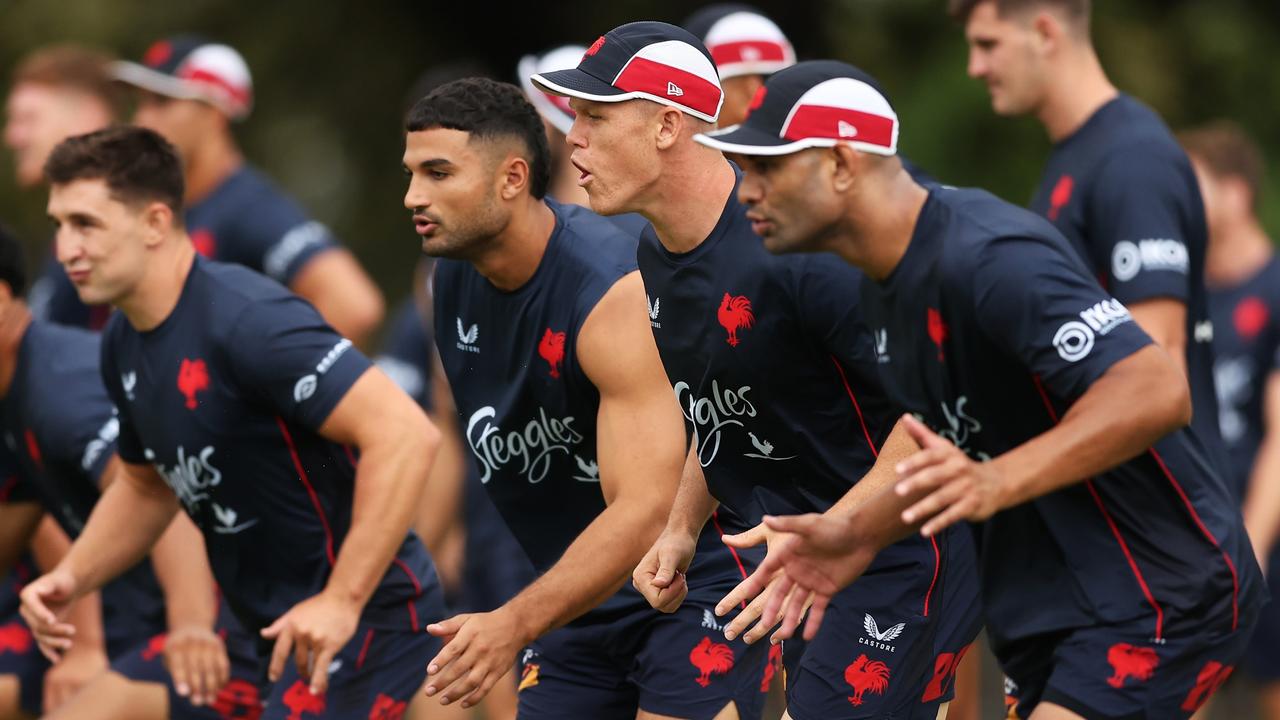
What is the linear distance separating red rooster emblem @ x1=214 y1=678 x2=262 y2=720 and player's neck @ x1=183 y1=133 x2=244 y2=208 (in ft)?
11.0

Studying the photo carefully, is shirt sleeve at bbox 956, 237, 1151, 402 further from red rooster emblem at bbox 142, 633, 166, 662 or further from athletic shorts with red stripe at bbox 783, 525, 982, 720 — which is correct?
red rooster emblem at bbox 142, 633, 166, 662

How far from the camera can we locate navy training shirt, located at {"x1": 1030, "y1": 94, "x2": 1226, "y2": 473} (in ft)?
19.6

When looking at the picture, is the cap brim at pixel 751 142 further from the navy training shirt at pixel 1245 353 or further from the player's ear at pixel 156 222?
the navy training shirt at pixel 1245 353

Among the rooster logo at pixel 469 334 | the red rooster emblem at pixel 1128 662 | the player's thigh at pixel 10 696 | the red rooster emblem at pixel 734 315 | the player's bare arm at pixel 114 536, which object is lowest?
the player's thigh at pixel 10 696

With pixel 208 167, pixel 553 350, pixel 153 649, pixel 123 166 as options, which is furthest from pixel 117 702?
pixel 208 167

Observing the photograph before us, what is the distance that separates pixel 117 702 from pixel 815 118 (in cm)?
355

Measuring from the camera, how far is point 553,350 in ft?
17.9

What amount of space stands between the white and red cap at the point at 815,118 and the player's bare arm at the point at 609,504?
114cm

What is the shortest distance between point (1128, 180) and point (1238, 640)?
1877mm

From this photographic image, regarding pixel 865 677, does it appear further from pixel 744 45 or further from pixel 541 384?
pixel 744 45

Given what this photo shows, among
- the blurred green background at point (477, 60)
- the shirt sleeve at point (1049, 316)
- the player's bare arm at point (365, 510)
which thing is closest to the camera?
the shirt sleeve at point (1049, 316)

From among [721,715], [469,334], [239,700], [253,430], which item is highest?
[469,334]

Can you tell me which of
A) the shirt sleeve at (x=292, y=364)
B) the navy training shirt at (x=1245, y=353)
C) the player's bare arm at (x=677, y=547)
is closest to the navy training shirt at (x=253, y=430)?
the shirt sleeve at (x=292, y=364)

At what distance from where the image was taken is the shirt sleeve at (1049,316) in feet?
13.2
